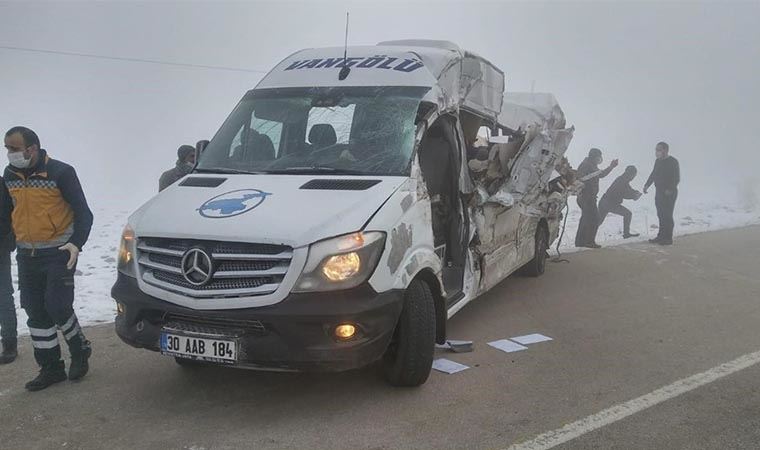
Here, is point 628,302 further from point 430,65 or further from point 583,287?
point 430,65

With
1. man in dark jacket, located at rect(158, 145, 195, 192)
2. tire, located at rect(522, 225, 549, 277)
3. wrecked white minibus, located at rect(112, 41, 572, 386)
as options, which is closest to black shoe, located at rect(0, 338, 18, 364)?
wrecked white minibus, located at rect(112, 41, 572, 386)

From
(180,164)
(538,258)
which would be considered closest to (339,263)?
(180,164)

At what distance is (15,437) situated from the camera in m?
3.80

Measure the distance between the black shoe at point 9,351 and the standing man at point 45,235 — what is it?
0.76m

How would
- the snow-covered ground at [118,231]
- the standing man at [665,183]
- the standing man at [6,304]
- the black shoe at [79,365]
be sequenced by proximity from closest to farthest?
the black shoe at [79,365], the standing man at [6,304], the snow-covered ground at [118,231], the standing man at [665,183]

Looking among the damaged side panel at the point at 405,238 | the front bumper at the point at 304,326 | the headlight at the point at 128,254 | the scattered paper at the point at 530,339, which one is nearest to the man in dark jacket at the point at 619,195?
the scattered paper at the point at 530,339

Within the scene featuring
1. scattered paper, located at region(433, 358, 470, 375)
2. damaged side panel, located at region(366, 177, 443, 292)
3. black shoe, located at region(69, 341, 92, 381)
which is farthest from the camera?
scattered paper, located at region(433, 358, 470, 375)

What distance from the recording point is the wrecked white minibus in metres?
3.77

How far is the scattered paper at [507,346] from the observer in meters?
5.50

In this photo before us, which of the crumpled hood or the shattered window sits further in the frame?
the shattered window

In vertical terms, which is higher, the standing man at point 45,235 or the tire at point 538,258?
the standing man at point 45,235

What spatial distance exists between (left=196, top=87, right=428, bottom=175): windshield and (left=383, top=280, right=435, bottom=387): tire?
2.96ft

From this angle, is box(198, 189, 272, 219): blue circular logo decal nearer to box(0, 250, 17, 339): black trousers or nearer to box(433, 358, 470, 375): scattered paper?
box(433, 358, 470, 375): scattered paper

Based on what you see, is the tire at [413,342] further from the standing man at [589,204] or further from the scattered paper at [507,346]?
the standing man at [589,204]
